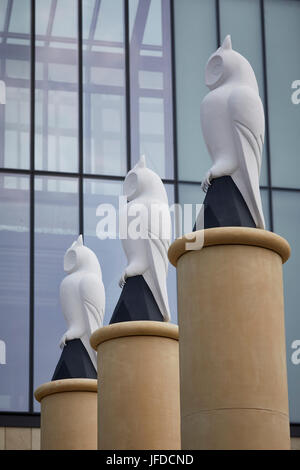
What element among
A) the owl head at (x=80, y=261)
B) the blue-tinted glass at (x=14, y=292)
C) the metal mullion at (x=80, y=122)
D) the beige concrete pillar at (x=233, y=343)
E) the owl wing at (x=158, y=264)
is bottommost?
the beige concrete pillar at (x=233, y=343)

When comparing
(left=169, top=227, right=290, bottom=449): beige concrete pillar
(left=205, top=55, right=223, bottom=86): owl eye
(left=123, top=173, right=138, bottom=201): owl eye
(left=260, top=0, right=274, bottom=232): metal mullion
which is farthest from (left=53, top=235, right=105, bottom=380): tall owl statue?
(left=260, top=0, right=274, bottom=232): metal mullion

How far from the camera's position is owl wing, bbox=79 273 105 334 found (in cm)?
1608

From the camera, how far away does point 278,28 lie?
90.0ft

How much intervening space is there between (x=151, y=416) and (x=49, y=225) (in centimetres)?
1259

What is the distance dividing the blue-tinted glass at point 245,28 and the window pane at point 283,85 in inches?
10.0

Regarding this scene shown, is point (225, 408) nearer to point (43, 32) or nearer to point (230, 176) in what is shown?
point (230, 176)

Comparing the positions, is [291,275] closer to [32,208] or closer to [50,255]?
[50,255]

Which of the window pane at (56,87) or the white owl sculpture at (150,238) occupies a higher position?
the window pane at (56,87)

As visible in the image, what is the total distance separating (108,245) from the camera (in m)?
24.7

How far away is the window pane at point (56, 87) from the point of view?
Result: 25.3 m

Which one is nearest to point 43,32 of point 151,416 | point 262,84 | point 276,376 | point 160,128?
point 160,128

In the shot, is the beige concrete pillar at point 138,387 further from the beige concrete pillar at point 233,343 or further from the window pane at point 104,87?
the window pane at point 104,87

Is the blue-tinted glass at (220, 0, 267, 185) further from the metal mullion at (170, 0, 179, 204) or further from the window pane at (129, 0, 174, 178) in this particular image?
the window pane at (129, 0, 174, 178)

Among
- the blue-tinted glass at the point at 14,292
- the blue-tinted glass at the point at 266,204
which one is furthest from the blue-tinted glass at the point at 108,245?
the blue-tinted glass at the point at 266,204
